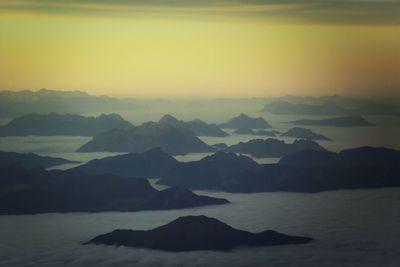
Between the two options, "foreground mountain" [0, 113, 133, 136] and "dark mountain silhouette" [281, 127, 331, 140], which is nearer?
"foreground mountain" [0, 113, 133, 136]

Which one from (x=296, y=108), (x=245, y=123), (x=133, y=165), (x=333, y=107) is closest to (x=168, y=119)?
(x=133, y=165)

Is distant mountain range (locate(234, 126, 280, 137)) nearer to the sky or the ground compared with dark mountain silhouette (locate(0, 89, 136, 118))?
nearer to the ground

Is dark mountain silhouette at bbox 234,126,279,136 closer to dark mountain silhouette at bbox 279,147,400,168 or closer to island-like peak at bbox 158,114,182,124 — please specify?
dark mountain silhouette at bbox 279,147,400,168

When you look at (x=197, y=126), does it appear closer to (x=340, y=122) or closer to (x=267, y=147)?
(x=267, y=147)

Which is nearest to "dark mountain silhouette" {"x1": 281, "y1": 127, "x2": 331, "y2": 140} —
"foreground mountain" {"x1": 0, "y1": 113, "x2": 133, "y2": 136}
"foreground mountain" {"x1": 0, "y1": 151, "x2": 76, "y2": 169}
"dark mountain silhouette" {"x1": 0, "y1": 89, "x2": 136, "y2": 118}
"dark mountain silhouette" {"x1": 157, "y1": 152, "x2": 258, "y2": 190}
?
"dark mountain silhouette" {"x1": 157, "y1": 152, "x2": 258, "y2": 190}

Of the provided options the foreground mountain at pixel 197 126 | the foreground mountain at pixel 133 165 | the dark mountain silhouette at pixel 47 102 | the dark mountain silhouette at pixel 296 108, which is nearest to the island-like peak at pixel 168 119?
the foreground mountain at pixel 197 126

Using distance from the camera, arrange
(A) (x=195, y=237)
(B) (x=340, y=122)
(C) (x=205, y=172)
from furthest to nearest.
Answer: (B) (x=340, y=122) → (C) (x=205, y=172) → (A) (x=195, y=237)
